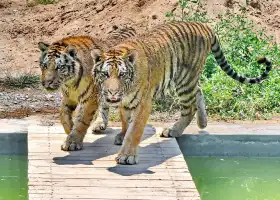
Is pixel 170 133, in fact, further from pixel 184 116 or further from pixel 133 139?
pixel 133 139

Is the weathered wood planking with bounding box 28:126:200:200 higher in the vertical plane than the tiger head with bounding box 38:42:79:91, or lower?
lower

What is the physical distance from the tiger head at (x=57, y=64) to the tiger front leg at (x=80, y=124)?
0.32 meters

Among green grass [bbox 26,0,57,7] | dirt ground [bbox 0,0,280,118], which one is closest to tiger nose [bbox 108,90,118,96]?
dirt ground [bbox 0,0,280,118]

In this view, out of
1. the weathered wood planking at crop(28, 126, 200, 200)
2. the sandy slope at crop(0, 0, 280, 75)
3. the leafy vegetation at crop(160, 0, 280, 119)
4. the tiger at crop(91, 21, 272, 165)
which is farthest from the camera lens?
the sandy slope at crop(0, 0, 280, 75)

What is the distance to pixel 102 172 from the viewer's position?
694cm

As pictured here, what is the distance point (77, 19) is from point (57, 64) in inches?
237

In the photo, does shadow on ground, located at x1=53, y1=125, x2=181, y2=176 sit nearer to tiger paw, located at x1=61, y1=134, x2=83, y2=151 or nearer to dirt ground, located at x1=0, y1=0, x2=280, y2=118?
tiger paw, located at x1=61, y1=134, x2=83, y2=151

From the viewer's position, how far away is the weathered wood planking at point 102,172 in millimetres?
6469

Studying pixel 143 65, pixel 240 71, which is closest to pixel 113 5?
pixel 240 71

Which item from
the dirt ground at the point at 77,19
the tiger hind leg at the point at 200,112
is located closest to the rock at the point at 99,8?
the dirt ground at the point at 77,19

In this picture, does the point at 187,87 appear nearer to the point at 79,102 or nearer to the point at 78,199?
the point at 79,102

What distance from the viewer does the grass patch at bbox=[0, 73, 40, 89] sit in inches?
414

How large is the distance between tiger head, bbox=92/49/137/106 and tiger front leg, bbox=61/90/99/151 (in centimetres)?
43

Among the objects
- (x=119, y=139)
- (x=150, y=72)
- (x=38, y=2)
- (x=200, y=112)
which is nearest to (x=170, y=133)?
(x=200, y=112)
